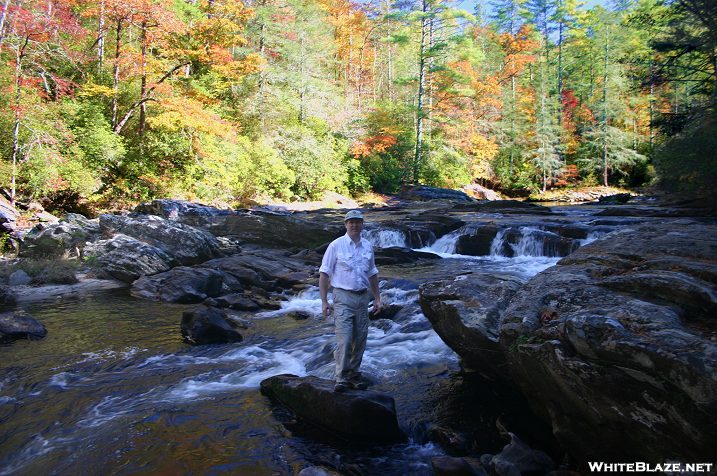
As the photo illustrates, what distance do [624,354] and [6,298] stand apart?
11006mm

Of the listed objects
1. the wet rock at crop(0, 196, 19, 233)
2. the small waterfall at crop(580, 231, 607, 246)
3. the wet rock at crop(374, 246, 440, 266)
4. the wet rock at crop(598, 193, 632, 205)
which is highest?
the wet rock at crop(598, 193, 632, 205)

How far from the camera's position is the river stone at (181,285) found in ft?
32.1

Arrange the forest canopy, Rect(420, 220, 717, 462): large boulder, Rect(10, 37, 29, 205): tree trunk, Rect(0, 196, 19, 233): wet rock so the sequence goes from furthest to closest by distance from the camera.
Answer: the forest canopy < Rect(10, 37, 29, 205): tree trunk < Rect(0, 196, 19, 233): wet rock < Rect(420, 220, 717, 462): large boulder

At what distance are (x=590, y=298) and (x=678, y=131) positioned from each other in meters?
18.4

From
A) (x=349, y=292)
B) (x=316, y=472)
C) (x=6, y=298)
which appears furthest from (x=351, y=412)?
(x=6, y=298)

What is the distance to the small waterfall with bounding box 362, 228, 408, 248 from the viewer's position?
1688cm

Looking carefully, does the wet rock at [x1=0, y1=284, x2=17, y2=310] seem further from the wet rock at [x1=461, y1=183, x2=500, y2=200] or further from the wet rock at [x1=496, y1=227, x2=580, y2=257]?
the wet rock at [x1=461, y1=183, x2=500, y2=200]

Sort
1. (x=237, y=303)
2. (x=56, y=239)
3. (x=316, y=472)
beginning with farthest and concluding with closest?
(x=56, y=239)
(x=237, y=303)
(x=316, y=472)

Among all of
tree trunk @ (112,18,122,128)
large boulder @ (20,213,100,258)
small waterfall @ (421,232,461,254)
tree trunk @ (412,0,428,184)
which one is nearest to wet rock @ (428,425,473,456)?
small waterfall @ (421,232,461,254)

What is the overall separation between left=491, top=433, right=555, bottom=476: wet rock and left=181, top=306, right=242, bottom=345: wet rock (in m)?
5.00

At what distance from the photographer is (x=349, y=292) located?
470 centimetres

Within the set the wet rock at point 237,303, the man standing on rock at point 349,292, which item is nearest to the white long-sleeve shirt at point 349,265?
the man standing on rock at point 349,292

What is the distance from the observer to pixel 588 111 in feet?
135

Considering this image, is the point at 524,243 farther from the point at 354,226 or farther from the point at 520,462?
the point at 520,462
